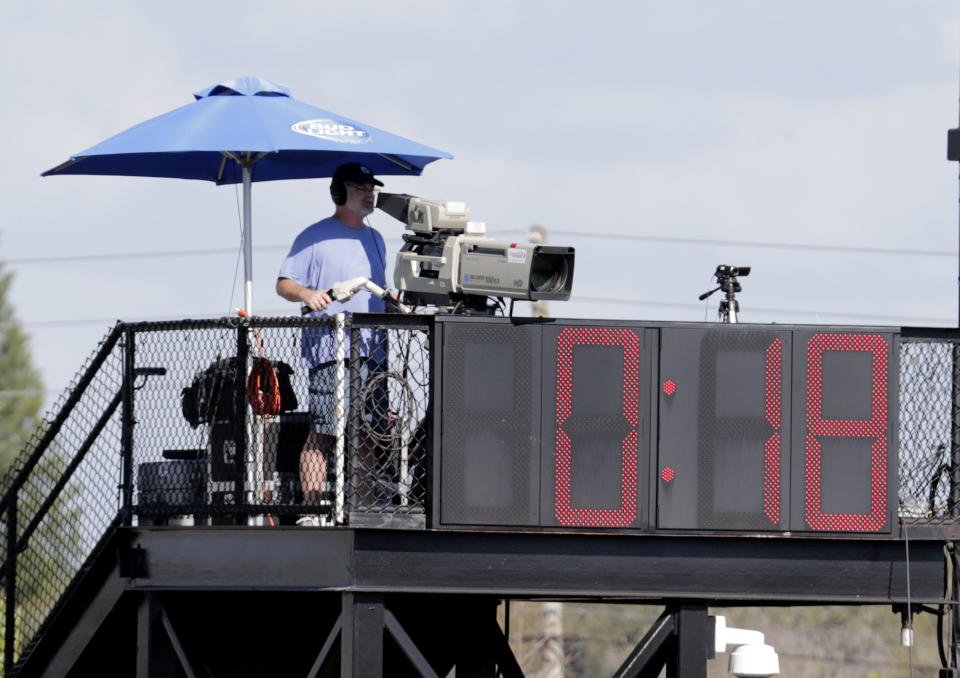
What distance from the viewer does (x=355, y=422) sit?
33.3ft

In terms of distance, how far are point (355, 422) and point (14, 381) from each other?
81524 mm

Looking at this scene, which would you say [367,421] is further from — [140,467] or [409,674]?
[409,674]

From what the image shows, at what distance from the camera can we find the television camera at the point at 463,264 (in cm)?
1017

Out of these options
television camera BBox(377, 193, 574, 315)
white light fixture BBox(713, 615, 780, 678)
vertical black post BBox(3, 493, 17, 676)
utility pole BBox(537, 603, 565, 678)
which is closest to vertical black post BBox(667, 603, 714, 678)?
white light fixture BBox(713, 615, 780, 678)

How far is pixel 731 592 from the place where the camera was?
10242mm

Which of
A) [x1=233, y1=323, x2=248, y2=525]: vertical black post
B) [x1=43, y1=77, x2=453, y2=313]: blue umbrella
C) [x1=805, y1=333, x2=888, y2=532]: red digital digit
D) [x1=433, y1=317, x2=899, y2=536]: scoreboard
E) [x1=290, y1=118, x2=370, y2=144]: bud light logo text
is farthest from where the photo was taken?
[x1=290, y1=118, x2=370, y2=144]: bud light logo text

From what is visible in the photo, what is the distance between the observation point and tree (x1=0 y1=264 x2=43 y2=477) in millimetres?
83312

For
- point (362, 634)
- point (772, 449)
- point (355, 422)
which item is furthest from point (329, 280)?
point (772, 449)

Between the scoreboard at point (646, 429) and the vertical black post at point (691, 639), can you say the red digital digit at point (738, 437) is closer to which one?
the scoreboard at point (646, 429)


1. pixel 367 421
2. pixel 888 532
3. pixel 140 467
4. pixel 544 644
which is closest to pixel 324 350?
pixel 367 421

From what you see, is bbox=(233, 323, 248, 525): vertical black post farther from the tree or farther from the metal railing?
the tree

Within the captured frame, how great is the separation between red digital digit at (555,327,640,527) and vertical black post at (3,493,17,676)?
3912mm

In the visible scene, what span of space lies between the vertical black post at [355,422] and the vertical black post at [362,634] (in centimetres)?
53

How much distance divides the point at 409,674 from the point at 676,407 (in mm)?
3988
